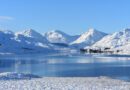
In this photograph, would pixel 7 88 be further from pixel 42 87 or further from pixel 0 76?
pixel 0 76

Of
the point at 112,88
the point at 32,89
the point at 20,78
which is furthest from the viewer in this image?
the point at 20,78

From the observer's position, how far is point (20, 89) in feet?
129

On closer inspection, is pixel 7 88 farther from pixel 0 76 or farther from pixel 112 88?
pixel 0 76

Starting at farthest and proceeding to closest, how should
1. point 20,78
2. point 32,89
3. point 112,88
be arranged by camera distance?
point 20,78 < point 112,88 < point 32,89

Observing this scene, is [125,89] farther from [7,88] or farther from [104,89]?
[7,88]

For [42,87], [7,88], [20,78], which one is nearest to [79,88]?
[42,87]

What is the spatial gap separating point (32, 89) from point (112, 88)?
804 cm

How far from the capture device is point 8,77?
53.3 metres

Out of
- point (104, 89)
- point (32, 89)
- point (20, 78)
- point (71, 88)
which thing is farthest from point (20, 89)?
point (20, 78)

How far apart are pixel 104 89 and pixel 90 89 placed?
136 centimetres

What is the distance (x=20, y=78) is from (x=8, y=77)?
5.05 ft

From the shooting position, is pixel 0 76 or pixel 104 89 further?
pixel 0 76

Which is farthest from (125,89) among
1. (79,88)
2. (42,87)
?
(42,87)

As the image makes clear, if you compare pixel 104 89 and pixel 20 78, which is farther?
pixel 20 78
